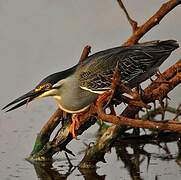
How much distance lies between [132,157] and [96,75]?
0.98 m

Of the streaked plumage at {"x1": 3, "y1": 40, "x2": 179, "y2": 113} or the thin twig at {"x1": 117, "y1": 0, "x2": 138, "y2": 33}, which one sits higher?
the thin twig at {"x1": 117, "y1": 0, "x2": 138, "y2": 33}

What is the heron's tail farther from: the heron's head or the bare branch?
the heron's head

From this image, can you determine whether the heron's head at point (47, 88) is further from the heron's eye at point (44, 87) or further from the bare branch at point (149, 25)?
the bare branch at point (149, 25)

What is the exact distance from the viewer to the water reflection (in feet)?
16.1

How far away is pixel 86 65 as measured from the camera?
461 cm

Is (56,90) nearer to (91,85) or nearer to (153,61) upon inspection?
(91,85)

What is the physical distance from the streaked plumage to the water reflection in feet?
1.76

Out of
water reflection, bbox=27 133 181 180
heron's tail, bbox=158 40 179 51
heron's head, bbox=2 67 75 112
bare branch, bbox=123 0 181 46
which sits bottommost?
water reflection, bbox=27 133 181 180

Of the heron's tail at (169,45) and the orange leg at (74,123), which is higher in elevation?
the heron's tail at (169,45)

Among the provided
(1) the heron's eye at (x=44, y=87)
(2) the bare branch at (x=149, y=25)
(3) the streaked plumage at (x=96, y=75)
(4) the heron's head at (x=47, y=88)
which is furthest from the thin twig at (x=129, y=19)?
(1) the heron's eye at (x=44, y=87)

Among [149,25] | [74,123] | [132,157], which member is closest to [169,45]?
[149,25]

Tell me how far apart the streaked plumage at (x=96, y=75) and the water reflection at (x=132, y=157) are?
54 centimetres

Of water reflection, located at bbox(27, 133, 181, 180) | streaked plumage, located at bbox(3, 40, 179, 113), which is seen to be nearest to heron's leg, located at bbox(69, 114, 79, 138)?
streaked plumage, located at bbox(3, 40, 179, 113)

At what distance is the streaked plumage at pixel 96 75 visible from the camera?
177 inches
